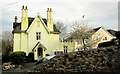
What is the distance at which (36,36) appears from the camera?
27.8m

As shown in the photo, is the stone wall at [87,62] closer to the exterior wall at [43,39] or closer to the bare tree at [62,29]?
the exterior wall at [43,39]

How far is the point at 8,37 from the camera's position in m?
40.6

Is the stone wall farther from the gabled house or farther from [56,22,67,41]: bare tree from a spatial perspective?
[56,22,67,41]: bare tree

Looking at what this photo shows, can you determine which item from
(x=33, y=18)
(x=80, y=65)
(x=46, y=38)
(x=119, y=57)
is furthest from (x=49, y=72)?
(x=33, y=18)

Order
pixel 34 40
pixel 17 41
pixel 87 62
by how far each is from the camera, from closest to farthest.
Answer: pixel 87 62, pixel 17 41, pixel 34 40

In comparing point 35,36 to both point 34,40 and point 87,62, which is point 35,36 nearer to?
point 34,40

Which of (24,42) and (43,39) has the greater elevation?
(43,39)

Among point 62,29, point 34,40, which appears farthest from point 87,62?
point 62,29

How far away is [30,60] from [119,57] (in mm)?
18989

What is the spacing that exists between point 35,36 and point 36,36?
0.92ft

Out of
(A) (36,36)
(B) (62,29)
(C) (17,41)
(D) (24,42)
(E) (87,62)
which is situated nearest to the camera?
(E) (87,62)

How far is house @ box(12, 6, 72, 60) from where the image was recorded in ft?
88.1

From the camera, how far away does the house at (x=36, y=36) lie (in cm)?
2684

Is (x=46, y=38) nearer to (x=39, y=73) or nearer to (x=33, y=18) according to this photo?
(x=33, y=18)
